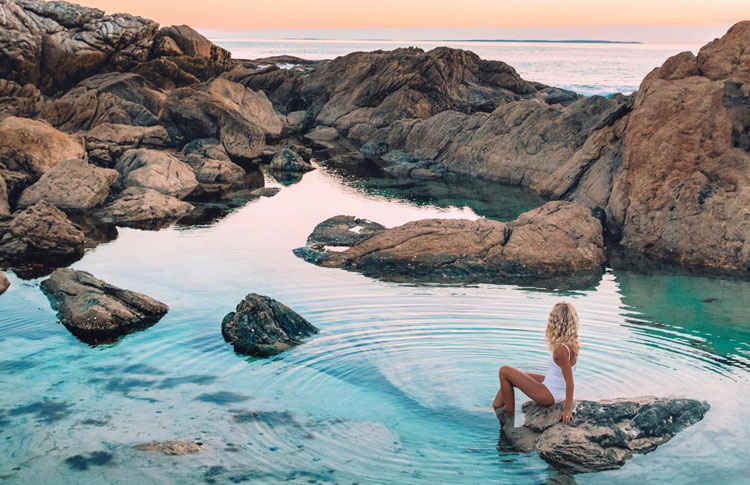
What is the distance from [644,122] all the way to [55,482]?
55.9ft

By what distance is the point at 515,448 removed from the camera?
31.3 feet

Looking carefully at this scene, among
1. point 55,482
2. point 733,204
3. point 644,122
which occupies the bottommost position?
point 55,482

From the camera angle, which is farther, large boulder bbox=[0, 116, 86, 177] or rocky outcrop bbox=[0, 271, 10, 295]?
large boulder bbox=[0, 116, 86, 177]

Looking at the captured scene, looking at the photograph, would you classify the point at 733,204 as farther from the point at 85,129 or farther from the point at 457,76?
the point at 457,76

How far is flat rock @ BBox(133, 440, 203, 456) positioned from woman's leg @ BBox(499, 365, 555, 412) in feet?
12.6

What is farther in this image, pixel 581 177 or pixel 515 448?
pixel 581 177

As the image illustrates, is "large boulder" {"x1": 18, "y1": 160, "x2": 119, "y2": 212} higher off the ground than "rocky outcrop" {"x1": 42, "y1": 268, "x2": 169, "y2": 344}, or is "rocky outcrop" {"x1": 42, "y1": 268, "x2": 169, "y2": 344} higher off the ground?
"large boulder" {"x1": 18, "y1": 160, "x2": 119, "y2": 212}

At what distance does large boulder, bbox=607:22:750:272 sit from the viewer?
1881cm

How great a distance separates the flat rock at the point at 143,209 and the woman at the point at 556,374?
1440cm

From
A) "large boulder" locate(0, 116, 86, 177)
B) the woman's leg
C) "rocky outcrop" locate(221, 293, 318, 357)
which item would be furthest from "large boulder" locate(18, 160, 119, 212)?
the woman's leg

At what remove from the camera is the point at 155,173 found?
87.3 feet

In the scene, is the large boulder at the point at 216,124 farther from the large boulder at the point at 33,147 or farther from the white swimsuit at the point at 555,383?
the white swimsuit at the point at 555,383

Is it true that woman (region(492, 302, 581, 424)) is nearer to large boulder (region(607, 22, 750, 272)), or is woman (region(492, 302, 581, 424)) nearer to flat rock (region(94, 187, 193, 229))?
large boulder (region(607, 22, 750, 272))

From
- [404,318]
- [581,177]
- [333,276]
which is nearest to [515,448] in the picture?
[404,318]
